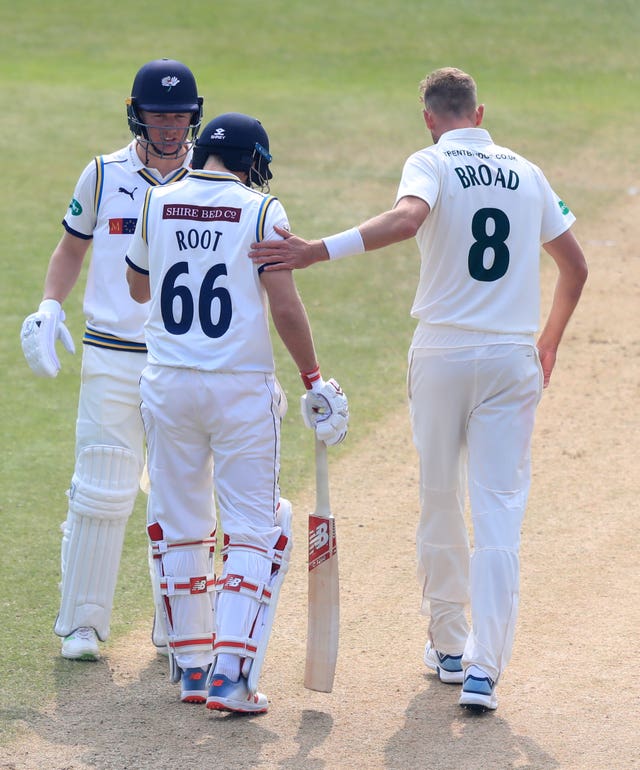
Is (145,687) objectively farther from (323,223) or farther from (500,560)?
(323,223)

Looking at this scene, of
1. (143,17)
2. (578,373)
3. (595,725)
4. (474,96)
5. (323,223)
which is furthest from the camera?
(143,17)

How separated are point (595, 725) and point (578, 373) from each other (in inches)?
201

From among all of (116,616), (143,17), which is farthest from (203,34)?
(116,616)

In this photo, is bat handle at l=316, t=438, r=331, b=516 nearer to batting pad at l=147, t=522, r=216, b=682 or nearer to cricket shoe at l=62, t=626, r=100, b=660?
batting pad at l=147, t=522, r=216, b=682

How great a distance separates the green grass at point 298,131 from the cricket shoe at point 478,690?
5.52 feet

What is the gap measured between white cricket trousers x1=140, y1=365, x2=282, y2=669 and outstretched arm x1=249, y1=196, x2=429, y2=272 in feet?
1.48

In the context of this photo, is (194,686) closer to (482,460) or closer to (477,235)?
(482,460)

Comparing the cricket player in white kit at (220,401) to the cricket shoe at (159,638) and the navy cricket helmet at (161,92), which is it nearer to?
the cricket shoe at (159,638)

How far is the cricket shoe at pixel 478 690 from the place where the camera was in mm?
4504

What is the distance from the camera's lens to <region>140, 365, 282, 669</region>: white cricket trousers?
4.49 m

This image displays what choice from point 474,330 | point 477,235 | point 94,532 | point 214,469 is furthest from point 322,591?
point 477,235

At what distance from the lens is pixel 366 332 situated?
32.9 feet

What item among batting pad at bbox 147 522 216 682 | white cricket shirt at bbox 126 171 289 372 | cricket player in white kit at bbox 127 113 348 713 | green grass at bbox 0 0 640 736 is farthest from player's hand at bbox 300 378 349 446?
green grass at bbox 0 0 640 736

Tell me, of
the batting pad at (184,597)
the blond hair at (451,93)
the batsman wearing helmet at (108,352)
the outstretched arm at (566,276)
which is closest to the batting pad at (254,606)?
the batting pad at (184,597)
